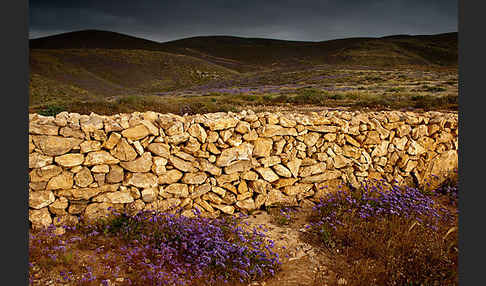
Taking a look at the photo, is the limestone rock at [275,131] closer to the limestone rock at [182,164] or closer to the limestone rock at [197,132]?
the limestone rock at [197,132]

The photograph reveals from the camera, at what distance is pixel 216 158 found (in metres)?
4.43

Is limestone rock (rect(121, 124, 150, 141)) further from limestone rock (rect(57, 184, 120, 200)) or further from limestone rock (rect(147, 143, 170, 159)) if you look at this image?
limestone rock (rect(57, 184, 120, 200))

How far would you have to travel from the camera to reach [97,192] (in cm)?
381

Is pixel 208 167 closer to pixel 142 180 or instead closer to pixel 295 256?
pixel 142 180

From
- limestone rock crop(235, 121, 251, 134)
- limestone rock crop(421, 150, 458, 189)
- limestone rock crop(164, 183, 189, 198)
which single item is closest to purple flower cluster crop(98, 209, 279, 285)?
limestone rock crop(164, 183, 189, 198)

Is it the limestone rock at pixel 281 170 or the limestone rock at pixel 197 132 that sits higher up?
the limestone rock at pixel 197 132

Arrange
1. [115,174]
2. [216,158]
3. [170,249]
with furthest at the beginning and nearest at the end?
[216,158] → [115,174] → [170,249]

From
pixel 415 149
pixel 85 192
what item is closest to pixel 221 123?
pixel 85 192

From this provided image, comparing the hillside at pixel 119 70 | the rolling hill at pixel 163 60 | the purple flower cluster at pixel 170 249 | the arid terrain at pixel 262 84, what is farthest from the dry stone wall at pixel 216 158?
the hillside at pixel 119 70

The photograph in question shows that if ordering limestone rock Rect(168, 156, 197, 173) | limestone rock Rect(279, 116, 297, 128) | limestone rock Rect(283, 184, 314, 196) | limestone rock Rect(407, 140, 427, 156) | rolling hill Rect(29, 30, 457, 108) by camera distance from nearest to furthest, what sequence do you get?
limestone rock Rect(168, 156, 197, 173) < limestone rock Rect(279, 116, 297, 128) < limestone rock Rect(283, 184, 314, 196) < limestone rock Rect(407, 140, 427, 156) < rolling hill Rect(29, 30, 457, 108)

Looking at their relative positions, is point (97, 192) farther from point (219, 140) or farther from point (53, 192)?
point (219, 140)

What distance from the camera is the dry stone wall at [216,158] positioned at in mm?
3650

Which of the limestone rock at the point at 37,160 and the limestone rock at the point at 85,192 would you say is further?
the limestone rock at the point at 85,192

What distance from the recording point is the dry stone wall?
3.65 meters
